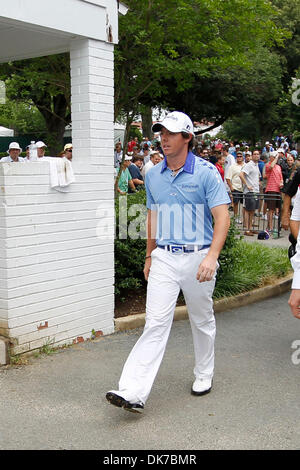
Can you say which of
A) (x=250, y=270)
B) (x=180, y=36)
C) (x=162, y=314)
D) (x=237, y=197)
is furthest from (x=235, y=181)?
(x=162, y=314)

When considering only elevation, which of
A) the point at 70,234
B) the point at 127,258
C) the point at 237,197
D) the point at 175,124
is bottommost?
the point at 127,258

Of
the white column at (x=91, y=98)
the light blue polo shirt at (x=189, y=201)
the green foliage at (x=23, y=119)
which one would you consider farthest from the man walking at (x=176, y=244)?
the green foliage at (x=23, y=119)

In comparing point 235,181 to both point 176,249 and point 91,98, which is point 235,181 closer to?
point 91,98

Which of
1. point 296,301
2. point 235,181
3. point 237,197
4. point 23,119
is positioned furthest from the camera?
point 23,119

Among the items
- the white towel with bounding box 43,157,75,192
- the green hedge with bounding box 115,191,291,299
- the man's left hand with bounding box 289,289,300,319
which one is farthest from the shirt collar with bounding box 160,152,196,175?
the green hedge with bounding box 115,191,291,299

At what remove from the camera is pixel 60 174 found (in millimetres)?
5426

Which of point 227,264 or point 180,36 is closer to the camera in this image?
point 227,264

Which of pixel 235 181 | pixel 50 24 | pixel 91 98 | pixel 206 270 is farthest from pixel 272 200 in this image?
pixel 206 270

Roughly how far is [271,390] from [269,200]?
30.3 ft

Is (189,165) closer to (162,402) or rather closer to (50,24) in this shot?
(162,402)

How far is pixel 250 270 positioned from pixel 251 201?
5.32 m

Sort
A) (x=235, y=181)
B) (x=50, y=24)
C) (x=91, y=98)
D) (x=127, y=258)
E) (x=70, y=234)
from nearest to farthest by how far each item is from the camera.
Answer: (x=50, y=24)
(x=70, y=234)
(x=91, y=98)
(x=127, y=258)
(x=235, y=181)

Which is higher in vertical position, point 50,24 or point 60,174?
point 50,24

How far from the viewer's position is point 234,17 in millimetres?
9828
